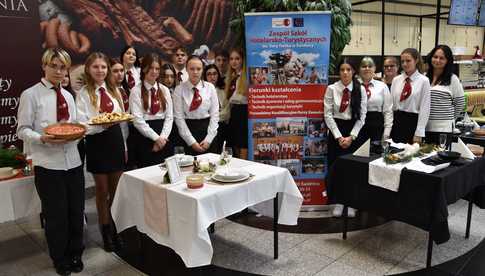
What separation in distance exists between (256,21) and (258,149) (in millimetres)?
1255

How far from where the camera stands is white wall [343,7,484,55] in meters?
11.5

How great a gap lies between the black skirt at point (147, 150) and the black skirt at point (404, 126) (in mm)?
2204

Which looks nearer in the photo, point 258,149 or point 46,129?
point 46,129

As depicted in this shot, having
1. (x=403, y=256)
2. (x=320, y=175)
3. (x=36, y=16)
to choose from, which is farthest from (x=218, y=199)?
(x=36, y=16)

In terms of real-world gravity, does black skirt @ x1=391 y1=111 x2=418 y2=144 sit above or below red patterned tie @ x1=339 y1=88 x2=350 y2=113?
below

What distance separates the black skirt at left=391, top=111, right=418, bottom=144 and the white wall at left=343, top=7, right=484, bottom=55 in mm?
7317

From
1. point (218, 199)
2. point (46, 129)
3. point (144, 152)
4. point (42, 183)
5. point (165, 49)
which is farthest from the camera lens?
point (165, 49)

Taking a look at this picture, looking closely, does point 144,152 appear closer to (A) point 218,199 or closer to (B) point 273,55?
(A) point 218,199

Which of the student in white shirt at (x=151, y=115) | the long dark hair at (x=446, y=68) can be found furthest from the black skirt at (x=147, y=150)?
the long dark hair at (x=446, y=68)

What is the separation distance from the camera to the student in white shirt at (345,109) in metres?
3.44

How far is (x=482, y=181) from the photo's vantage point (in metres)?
2.93

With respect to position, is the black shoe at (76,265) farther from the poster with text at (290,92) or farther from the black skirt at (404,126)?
→ the black skirt at (404,126)

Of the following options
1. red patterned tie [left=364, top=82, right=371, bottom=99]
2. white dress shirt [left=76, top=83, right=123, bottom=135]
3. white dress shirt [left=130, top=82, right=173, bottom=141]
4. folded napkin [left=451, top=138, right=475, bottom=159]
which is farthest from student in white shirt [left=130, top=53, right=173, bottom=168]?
folded napkin [left=451, top=138, right=475, bottom=159]

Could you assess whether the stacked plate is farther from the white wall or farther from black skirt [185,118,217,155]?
the white wall
